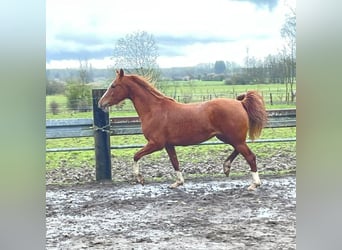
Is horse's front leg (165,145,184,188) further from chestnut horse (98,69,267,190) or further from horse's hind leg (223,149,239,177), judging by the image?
horse's hind leg (223,149,239,177)

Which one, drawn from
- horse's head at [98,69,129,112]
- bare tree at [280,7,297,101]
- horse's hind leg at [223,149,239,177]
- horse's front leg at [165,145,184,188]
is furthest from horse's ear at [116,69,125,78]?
bare tree at [280,7,297,101]

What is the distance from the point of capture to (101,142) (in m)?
2.37

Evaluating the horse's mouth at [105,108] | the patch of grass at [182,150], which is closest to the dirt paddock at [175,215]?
the patch of grass at [182,150]

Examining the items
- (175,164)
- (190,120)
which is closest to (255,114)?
(190,120)

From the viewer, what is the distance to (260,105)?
2.41 m

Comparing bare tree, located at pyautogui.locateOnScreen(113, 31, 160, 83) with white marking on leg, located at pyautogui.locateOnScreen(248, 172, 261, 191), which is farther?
white marking on leg, located at pyautogui.locateOnScreen(248, 172, 261, 191)

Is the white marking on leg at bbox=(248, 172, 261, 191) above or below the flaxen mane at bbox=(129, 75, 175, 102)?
below

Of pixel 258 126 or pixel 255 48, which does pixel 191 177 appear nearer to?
pixel 258 126

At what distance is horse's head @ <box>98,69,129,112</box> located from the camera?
237cm

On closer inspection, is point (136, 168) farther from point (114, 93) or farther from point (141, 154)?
point (114, 93)

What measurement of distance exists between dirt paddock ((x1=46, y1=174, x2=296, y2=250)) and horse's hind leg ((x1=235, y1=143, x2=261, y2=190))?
28 mm

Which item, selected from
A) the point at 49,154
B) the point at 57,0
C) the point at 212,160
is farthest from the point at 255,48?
the point at 49,154
